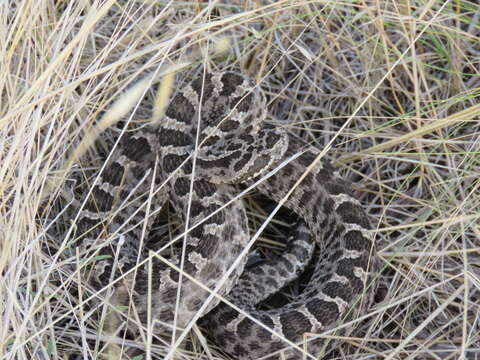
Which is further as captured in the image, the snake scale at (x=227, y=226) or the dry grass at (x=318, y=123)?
the snake scale at (x=227, y=226)

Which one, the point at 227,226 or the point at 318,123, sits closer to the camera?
the point at 227,226

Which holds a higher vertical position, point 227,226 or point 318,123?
point 318,123

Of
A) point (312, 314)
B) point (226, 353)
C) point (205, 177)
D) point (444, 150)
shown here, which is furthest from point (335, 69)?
point (226, 353)

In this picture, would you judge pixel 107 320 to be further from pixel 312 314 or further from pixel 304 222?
pixel 304 222

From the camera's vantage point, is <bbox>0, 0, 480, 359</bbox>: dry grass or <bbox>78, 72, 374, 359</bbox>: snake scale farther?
<bbox>78, 72, 374, 359</bbox>: snake scale
